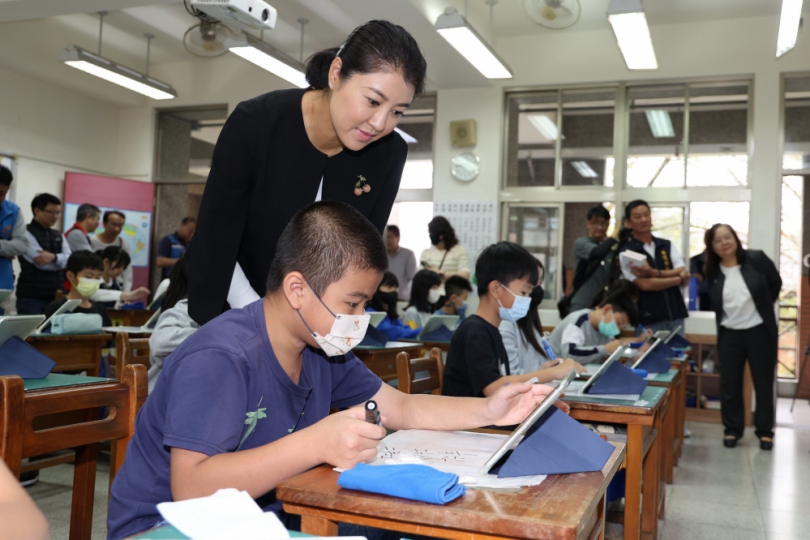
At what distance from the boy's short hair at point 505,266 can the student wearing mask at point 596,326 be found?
1.18m

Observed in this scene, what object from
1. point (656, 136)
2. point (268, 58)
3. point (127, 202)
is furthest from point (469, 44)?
point (127, 202)

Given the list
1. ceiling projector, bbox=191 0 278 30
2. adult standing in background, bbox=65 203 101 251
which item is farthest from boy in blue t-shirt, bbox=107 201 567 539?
adult standing in background, bbox=65 203 101 251

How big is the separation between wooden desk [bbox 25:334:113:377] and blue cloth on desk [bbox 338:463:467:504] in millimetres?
2977

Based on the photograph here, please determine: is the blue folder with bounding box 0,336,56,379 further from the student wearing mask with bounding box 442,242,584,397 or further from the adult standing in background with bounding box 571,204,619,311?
the adult standing in background with bounding box 571,204,619,311

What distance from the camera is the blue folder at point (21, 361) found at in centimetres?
183

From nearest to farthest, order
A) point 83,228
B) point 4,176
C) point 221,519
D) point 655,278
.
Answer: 1. point 221,519
2. point 4,176
3. point 655,278
4. point 83,228

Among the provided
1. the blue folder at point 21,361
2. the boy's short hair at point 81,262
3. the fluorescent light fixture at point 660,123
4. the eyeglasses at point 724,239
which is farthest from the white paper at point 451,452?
the fluorescent light fixture at point 660,123

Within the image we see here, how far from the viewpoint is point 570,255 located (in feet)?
22.8

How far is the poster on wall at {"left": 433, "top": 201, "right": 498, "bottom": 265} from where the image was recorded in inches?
273

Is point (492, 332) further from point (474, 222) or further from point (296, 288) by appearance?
point (474, 222)

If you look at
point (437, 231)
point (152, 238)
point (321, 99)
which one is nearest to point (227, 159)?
point (321, 99)

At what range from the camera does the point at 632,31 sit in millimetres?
5117

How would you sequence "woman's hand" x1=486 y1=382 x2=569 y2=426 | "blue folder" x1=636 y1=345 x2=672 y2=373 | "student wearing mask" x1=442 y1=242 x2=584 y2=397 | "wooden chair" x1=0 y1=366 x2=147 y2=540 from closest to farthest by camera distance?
"wooden chair" x1=0 y1=366 x2=147 y2=540 < "woman's hand" x1=486 y1=382 x2=569 y2=426 < "student wearing mask" x1=442 y1=242 x2=584 y2=397 < "blue folder" x1=636 y1=345 x2=672 y2=373

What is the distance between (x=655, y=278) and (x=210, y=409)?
4.56 meters
